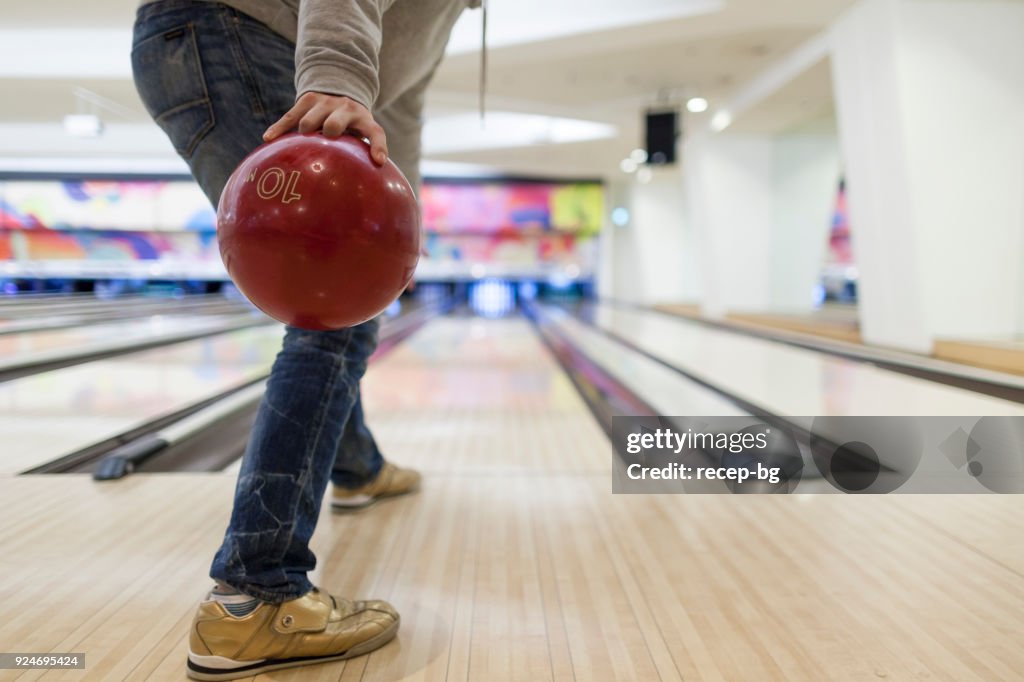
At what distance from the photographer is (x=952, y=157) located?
3584mm

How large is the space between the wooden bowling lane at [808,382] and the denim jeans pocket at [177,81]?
193cm

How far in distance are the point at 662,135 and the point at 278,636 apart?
5.97 meters

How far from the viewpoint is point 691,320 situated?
6.97 metres

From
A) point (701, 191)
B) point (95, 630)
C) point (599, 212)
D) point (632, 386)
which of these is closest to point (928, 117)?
point (632, 386)

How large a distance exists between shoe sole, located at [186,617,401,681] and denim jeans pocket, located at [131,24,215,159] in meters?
0.57

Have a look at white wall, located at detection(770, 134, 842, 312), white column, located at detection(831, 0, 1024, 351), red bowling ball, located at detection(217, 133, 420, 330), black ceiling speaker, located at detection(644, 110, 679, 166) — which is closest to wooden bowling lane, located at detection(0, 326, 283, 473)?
red bowling ball, located at detection(217, 133, 420, 330)

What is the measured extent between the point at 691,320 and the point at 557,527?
6.04 meters

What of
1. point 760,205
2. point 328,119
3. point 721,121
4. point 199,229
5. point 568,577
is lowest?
point 568,577

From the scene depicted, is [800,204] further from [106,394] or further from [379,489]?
[379,489]

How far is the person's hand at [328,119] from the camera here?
67 cm

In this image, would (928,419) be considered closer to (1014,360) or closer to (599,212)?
(1014,360)

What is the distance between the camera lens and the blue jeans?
0.77 m

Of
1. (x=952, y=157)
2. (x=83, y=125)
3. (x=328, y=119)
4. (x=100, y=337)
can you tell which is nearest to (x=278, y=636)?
(x=328, y=119)

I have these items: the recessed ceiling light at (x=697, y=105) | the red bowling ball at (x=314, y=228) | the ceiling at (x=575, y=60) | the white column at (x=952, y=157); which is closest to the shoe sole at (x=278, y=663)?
the red bowling ball at (x=314, y=228)
